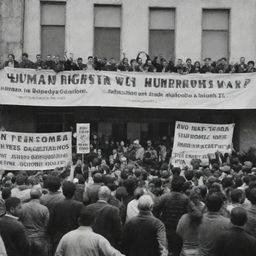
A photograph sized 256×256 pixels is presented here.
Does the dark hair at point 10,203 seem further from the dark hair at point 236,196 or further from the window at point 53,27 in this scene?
the window at point 53,27

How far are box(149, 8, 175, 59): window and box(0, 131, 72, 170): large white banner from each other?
Result: 10.6m

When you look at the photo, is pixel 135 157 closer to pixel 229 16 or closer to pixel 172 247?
pixel 229 16

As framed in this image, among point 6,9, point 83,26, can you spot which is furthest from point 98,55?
point 6,9

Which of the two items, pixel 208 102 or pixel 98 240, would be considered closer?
pixel 98 240

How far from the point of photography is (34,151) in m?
19.4

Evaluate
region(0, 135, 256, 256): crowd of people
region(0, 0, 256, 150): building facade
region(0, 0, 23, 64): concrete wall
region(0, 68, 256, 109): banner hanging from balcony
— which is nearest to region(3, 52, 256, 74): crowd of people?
region(0, 68, 256, 109): banner hanging from balcony

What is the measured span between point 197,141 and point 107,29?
866cm

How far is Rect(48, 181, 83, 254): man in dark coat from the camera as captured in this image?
1034 cm

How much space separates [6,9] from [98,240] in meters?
20.8

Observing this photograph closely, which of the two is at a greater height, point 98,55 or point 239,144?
point 98,55

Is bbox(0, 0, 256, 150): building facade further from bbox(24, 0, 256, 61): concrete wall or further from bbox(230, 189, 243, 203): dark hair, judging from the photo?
bbox(230, 189, 243, 203): dark hair

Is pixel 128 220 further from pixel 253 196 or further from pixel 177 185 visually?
pixel 253 196

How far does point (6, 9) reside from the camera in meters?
27.8

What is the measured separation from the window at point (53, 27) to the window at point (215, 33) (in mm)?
5408
